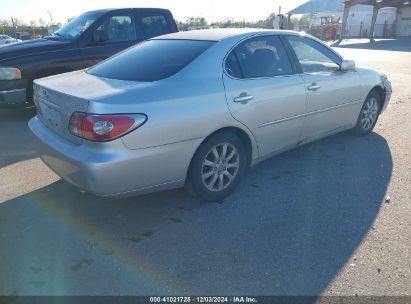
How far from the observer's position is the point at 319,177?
4.38m

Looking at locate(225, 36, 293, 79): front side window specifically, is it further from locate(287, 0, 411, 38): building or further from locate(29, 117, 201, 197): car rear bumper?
locate(287, 0, 411, 38): building

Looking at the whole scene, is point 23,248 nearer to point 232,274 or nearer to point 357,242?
point 232,274

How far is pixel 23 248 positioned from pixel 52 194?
957mm

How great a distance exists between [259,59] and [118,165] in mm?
2006

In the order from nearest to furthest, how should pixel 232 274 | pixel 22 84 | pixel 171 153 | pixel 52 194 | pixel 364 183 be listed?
pixel 232 274
pixel 171 153
pixel 52 194
pixel 364 183
pixel 22 84

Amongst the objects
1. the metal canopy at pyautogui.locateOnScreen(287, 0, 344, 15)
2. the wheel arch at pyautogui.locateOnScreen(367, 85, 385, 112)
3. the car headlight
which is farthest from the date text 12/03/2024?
the metal canopy at pyautogui.locateOnScreen(287, 0, 344, 15)

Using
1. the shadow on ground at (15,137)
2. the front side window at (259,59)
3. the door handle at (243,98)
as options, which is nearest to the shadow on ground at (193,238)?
the door handle at (243,98)

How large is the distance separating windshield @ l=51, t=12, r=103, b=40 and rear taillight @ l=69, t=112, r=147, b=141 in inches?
181

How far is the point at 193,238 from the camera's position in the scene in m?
3.18

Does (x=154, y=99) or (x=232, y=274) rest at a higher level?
(x=154, y=99)

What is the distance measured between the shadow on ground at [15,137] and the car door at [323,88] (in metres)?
3.15

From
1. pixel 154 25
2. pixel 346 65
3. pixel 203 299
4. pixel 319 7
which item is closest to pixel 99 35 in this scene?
pixel 154 25

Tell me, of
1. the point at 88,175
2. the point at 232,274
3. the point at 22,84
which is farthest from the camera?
the point at 22,84

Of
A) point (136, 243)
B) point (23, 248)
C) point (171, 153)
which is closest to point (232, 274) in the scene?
point (136, 243)
